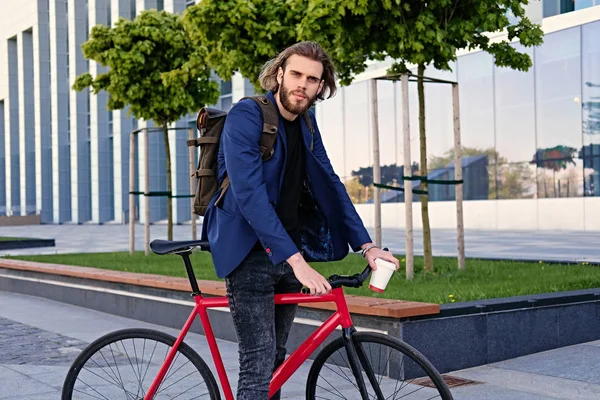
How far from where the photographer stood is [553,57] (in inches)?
985

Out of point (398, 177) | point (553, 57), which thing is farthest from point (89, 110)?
point (553, 57)

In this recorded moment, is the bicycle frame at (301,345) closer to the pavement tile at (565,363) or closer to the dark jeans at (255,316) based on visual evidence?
the dark jeans at (255,316)

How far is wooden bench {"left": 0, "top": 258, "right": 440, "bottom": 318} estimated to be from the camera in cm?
554

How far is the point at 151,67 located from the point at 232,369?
29.1ft

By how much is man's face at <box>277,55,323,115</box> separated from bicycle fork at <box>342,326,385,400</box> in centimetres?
87

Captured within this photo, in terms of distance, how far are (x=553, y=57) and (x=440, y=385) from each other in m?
23.8

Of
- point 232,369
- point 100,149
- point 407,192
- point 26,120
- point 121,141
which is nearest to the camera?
point 232,369

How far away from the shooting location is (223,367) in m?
3.44

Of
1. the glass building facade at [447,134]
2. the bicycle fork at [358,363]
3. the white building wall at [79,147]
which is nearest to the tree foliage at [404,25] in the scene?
the bicycle fork at [358,363]

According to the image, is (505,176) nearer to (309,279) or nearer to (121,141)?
(121,141)

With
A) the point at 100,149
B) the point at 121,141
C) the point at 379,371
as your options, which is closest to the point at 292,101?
the point at 379,371

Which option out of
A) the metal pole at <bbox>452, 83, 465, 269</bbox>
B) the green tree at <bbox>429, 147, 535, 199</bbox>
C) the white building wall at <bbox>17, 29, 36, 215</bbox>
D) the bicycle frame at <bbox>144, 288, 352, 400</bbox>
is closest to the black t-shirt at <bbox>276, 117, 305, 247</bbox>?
the bicycle frame at <bbox>144, 288, 352, 400</bbox>

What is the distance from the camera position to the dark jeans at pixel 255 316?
3.11 meters

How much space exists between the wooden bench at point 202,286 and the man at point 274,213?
2.31 meters
